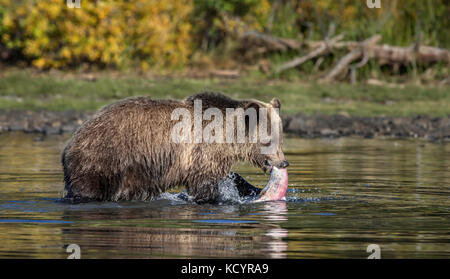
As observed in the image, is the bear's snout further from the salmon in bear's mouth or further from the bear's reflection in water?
the bear's reflection in water

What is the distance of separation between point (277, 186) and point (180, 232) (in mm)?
2001

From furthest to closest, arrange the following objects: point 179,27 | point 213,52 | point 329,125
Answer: point 213,52 < point 179,27 < point 329,125

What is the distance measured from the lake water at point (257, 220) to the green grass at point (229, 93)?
7333 millimetres

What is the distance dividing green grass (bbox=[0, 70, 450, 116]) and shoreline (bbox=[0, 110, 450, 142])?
704 mm

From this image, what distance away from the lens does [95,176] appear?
30.2ft

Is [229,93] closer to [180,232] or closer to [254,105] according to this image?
[254,105]

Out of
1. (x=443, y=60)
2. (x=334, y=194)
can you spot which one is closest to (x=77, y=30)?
(x=443, y=60)

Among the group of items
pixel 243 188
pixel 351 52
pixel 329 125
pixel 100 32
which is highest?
pixel 100 32

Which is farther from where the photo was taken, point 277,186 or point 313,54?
point 313,54

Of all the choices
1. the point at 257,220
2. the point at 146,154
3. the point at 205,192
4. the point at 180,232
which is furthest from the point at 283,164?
the point at 180,232

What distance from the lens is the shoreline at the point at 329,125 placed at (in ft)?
60.0

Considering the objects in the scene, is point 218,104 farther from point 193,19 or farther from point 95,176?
point 193,19

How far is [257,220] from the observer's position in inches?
344

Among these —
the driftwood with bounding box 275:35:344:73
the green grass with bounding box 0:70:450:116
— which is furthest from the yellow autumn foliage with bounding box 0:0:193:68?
the driftwood with bounding box 275:35:344:73
